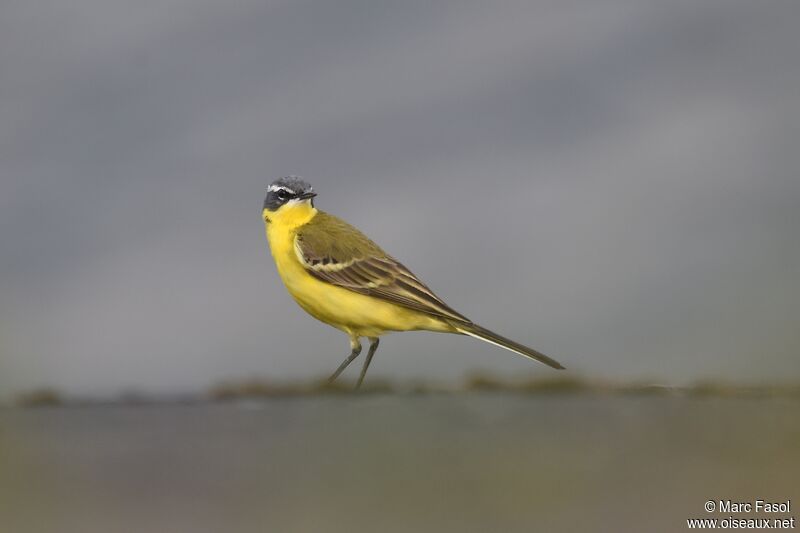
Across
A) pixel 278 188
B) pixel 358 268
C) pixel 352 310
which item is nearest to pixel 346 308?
pixel 352 310

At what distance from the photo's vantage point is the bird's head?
11523 millimetres

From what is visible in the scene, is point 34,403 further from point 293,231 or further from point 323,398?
point 293,231

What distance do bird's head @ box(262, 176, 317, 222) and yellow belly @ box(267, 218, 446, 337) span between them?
2.29 feet

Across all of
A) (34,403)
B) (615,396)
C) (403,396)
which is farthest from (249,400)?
(615,396)

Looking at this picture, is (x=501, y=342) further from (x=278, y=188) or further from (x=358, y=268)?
(x=278, y=188)

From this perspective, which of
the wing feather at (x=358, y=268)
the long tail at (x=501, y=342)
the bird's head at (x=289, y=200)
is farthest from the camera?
the bird's head at (x=289, y=200)

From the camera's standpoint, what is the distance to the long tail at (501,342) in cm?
982

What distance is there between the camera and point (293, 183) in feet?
37.8

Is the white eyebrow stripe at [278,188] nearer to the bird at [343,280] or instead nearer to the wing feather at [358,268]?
the bird at [343,280]

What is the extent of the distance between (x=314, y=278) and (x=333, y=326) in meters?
0.62

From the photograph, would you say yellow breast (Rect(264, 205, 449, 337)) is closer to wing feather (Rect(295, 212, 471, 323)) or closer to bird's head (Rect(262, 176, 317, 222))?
wing feather (Rect(295, 212, 471, 323))

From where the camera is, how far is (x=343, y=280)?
37.5ft

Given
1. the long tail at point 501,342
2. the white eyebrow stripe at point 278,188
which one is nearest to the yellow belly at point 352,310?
the long tail at point 501,342

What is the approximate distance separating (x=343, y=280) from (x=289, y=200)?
1.19 m
